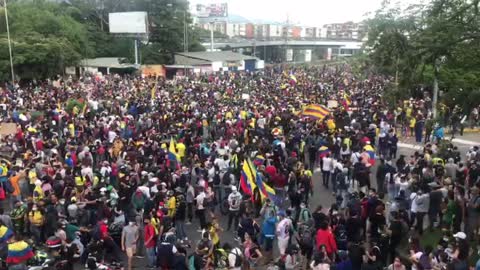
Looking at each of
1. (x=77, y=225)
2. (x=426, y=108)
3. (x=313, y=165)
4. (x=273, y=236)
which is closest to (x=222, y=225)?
(x=273, y=236)

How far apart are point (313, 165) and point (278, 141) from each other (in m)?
1.56

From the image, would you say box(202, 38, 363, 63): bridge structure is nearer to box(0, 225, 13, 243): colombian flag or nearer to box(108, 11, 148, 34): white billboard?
box(108, 11, 148, 34): white billboard

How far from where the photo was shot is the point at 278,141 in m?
17.4

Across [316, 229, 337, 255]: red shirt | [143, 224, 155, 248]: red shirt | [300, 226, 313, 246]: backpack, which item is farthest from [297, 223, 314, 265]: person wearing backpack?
[143, 224, 155, 248]: red shirt

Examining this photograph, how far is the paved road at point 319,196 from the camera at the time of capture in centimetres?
1231

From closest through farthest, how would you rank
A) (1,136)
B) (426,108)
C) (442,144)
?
(442,144) → (1,136) → (426,108)

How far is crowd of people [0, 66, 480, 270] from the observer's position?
31.5ft

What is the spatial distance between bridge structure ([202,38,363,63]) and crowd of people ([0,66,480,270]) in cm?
6617

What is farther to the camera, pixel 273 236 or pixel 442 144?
pixel 442 144

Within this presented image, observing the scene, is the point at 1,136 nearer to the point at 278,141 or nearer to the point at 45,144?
the point at 45,144

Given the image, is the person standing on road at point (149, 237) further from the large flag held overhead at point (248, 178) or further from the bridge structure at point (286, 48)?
the bridge structure at point (286, 48)

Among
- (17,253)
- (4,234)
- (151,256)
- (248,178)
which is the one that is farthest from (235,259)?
(4,234)

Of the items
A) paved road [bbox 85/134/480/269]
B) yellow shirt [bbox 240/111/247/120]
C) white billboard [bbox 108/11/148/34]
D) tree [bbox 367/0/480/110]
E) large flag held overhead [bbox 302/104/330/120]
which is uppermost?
white billboard [bbox 108/11/148/34]

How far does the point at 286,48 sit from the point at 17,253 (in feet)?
334
